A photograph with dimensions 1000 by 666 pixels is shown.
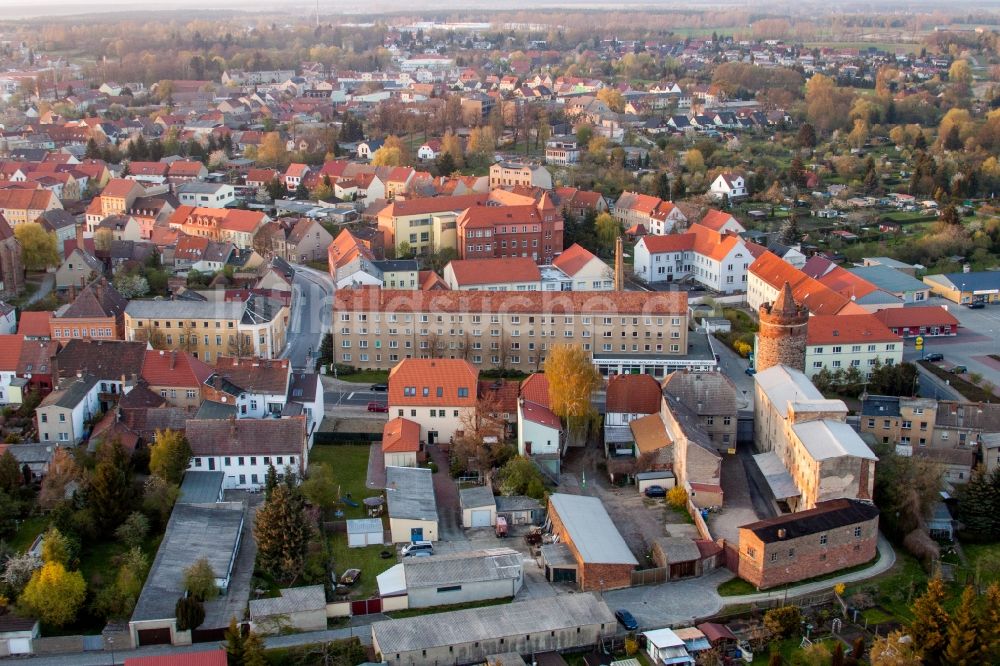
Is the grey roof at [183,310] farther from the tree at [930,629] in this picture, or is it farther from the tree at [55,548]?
the tree at [930,629]

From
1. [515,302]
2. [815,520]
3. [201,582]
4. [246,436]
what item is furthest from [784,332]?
[201,582]

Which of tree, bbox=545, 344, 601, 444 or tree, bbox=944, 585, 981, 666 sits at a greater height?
tree, bbox=545, 344, 601, 444

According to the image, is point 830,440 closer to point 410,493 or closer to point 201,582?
point 410,493

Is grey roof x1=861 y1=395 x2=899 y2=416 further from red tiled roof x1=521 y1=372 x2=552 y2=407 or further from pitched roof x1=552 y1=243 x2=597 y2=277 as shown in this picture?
pitched roof x1=552 y1=243 x2=597 y2=277

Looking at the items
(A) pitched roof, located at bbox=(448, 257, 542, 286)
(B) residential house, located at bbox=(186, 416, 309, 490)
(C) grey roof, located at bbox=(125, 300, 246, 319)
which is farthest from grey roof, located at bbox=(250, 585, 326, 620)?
(A) pitched roof, located at bbox=(448, 257, 542, 286)

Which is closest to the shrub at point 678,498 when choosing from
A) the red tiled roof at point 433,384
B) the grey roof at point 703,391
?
the grey roof at point 703,391

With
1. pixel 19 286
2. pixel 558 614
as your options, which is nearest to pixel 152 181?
pixel 19 286
